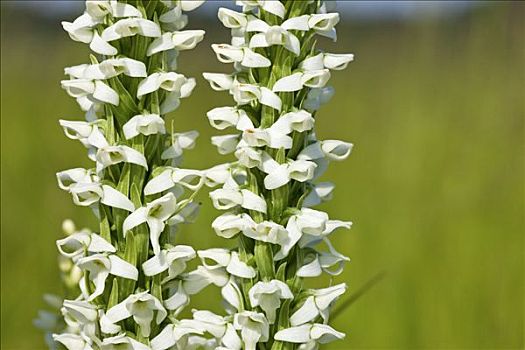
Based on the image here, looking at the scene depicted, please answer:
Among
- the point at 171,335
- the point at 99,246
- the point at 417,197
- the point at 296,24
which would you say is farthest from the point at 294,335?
the point at 417,197

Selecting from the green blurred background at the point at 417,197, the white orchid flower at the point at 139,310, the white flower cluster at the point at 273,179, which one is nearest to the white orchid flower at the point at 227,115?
the white flower cluster at the point at 273,179

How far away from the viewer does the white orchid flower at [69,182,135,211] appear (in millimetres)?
855

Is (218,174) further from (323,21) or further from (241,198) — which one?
(323,21)

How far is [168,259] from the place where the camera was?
0.85 m

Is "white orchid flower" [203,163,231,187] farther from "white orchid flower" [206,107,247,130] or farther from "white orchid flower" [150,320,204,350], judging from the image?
"white orchid flower" [150,320,204,350]

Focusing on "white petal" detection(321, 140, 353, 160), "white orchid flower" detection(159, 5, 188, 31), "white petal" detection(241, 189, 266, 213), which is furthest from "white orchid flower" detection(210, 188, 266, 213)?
"white orchid flower" detection(159, 5, 188, 31)

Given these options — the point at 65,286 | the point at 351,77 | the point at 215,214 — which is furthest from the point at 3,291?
the point at 351,77

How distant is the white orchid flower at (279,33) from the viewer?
866mm

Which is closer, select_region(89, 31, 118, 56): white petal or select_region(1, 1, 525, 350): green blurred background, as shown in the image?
select_region(89, 31, 118, 56): white petal

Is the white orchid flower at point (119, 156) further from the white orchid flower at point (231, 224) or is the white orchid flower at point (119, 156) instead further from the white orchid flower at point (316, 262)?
the white orchid flower at point (316, 262)

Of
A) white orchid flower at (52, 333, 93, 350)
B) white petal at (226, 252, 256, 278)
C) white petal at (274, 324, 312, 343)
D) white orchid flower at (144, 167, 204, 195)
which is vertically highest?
white orchid flower at (144, 167, 204, 195)

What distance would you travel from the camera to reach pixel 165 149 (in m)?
0.92

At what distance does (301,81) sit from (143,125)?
0.18 meters

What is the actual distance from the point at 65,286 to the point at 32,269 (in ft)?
3.52
